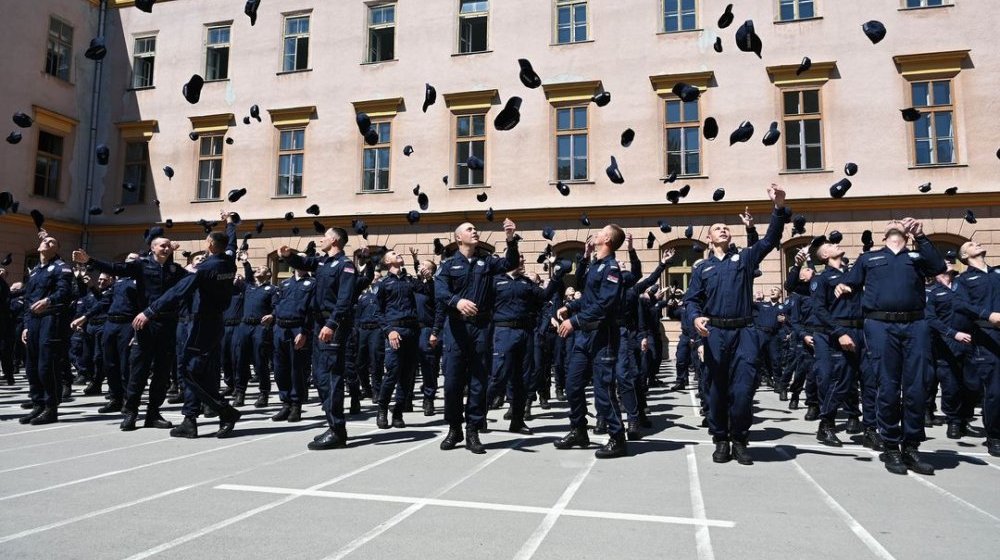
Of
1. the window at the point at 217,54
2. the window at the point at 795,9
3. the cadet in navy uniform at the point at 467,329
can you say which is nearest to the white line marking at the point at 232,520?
the cadet in navy uniform at the point at 467,329

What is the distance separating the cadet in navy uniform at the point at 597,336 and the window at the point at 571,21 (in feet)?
53.7

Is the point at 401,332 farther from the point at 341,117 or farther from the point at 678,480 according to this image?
the point at 341,117

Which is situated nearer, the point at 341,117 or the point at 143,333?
the point at 143,333

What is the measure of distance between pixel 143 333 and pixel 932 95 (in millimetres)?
20502

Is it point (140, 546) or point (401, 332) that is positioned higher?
point (401, 332)

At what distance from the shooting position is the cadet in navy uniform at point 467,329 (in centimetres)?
639

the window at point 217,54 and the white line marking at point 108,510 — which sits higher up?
the window at point 217,54

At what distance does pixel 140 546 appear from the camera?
3410mm

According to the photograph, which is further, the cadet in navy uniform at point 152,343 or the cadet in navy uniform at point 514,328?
the cadet in navy uniform at point 152,343

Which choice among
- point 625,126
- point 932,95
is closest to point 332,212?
point 625,126

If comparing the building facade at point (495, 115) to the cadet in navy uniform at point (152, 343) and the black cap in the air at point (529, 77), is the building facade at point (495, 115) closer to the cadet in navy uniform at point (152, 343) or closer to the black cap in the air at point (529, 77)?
the black cap in the air at point (529, 77)

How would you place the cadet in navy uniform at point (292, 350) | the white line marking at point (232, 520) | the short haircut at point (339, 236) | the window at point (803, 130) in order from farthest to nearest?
the window at point (803, 130) → the cadet in navy uniform at point (292, 350) → the short haircut at point (339, 236) → the white line marking at point (232, 520)

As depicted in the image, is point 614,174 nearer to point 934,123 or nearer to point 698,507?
point 934,123

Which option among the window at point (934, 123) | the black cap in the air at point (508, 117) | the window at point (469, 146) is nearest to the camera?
the window at point (934, 123)
